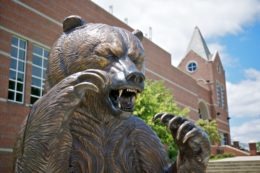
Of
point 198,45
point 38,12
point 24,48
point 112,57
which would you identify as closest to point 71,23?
point 112,57

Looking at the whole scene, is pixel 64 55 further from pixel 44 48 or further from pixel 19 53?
pixel 44 48

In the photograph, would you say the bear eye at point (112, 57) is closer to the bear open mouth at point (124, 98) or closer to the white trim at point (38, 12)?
the bear open mouth at point (124, 98)

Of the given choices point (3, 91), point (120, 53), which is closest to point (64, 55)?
point (120, 53)

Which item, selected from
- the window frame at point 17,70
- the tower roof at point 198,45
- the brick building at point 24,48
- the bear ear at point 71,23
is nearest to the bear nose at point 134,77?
the bear ear at point 71,23

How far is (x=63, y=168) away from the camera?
1593mm

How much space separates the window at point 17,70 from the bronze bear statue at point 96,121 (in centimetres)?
1251

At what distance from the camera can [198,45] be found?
4094cm

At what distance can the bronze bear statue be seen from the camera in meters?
1.57

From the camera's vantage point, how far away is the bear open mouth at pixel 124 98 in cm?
168

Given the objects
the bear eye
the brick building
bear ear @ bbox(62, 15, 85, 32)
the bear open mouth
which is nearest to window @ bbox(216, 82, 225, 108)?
the brick building

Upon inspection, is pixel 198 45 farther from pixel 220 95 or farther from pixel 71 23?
pixel 71 23

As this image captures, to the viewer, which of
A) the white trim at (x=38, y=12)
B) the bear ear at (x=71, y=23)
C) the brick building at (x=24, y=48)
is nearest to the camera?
the bear ear at (x=71, y=23)

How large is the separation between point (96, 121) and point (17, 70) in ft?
42.9

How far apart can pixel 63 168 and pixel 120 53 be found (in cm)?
67
